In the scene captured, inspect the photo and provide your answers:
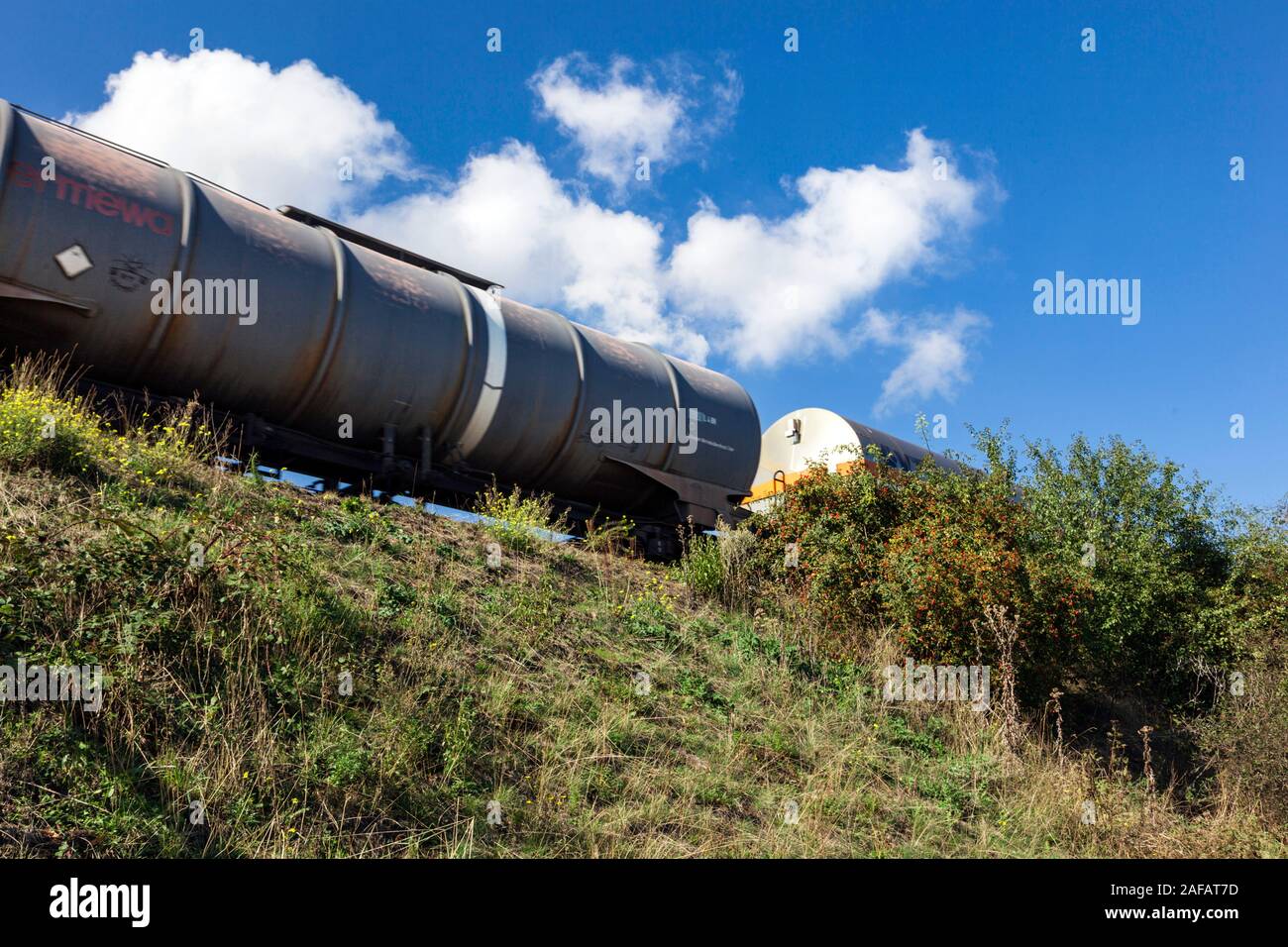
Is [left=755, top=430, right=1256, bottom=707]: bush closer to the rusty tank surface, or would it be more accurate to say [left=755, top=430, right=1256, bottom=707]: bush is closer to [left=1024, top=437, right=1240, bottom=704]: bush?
[left=1024, top=437, right=1240, bottom=704]: bush

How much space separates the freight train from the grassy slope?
4.72 feet

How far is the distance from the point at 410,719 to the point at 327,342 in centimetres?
618

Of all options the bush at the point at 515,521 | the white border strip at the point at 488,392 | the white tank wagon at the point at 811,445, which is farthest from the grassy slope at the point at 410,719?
the white tank wagon at the point at 811,445

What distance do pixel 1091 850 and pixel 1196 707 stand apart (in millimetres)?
9210

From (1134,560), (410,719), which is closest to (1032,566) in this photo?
(1134,560)

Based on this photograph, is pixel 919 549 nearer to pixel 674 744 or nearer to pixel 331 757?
pixel 674 744

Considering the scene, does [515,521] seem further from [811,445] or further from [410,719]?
[811,445]

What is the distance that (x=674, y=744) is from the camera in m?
7.75

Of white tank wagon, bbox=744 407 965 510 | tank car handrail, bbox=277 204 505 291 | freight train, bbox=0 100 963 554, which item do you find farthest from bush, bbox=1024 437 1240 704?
tank car handrail, bbox=277 204 505 291

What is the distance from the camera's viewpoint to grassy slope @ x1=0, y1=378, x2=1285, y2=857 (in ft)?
17.7

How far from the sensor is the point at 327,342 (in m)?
11.2

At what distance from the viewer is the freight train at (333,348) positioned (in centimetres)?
955

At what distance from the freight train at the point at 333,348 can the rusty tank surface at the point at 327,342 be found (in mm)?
21
